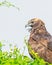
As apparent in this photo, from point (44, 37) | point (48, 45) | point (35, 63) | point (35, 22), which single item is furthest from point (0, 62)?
point (35, 22)

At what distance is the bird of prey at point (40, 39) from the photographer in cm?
493

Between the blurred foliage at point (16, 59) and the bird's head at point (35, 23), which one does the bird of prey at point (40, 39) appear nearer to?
the bird's head at point (35, 23)

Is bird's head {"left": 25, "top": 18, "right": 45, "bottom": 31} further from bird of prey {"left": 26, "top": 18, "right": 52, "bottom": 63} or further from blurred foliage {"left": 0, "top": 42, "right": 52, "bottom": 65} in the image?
blurred foliage {"left": 0, "top": 42, "right": 52, "bottom": 65}

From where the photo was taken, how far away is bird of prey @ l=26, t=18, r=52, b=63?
493 centimetres

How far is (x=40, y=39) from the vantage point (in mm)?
5449

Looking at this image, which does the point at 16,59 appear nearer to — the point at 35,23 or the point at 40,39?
the point at 40,39

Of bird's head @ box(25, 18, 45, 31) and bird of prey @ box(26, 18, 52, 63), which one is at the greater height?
bird's head @ box(25, 18, 45, 31)

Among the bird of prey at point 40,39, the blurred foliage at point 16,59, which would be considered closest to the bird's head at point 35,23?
the bird of prey at point 40,39

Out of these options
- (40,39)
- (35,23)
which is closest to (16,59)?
(40,39)

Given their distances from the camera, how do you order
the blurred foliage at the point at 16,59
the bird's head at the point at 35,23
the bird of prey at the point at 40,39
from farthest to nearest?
the bird's head at the point at 35,23
the bird of prey at the point at 40,39
the blurred foliage at the point at 16,59

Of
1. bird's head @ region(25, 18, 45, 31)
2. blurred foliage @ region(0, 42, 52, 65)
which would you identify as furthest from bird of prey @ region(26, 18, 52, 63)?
blurred foliage @ region(0, 42, 52, 65)

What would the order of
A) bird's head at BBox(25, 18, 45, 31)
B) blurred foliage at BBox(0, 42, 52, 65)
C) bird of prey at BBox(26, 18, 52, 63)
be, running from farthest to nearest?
bird's head at BBox(25, 18, 45, 31) < bird of prey at BBox(26, 18, 52, 63) < blurred foliage at BBox(0, 42, 52, 65)

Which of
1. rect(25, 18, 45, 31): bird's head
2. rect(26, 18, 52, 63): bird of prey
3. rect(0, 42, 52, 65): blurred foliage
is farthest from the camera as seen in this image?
rect(25, 18, 45, 31): bird's head

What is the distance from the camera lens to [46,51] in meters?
5.18
